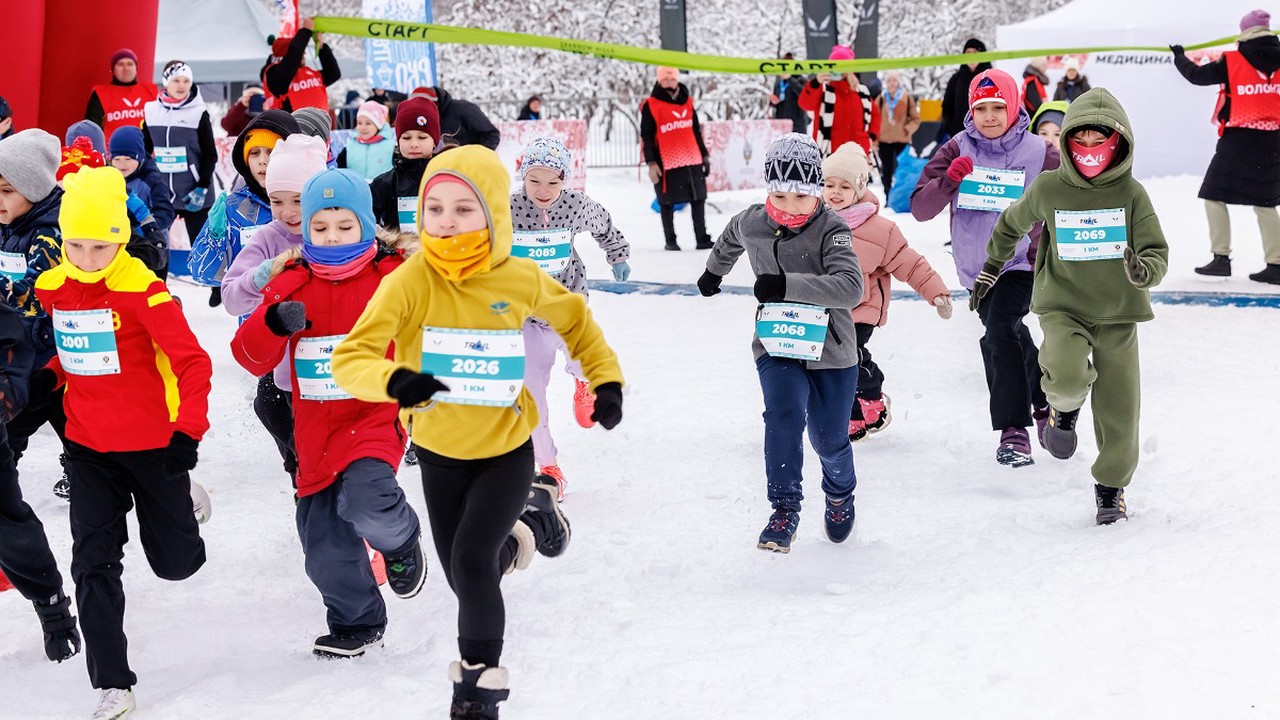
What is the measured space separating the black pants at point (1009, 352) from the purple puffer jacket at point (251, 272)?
11.5 ft

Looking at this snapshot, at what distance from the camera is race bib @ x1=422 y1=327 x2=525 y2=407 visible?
146 inches

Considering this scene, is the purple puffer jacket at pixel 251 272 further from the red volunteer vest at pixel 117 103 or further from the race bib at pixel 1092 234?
the red volunteer vest at pixel 117 103

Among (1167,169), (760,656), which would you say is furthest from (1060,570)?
(1167,169)

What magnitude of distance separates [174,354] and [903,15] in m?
40.2

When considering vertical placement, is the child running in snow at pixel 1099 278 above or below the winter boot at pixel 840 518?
above

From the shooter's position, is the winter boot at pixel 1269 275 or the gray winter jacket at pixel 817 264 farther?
the winter boot at pixel 1269 275

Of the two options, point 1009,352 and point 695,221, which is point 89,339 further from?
point 695,221

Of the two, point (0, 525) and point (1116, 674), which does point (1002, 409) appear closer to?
point (1116, 674)

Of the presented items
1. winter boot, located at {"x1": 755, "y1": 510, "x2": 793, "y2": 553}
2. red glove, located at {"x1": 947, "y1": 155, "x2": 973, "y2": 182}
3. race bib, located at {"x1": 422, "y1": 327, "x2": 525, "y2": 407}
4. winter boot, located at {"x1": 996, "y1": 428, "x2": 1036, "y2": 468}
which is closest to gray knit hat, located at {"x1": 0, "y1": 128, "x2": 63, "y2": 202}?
race bib, located at {"x1": 422, "y1": 327, "x2": 525, "y2": 407}

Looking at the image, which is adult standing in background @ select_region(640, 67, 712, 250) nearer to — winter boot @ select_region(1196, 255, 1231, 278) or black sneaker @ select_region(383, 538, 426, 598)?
Result: winter boot @ select_region(1196, 255, 1231, 278)

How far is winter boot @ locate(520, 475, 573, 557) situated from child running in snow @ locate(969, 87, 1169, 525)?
2.41 m

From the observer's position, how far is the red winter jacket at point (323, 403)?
4.43 m

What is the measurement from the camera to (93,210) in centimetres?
419

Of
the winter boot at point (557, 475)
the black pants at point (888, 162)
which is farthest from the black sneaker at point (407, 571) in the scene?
the black pants at point (888, 162)
